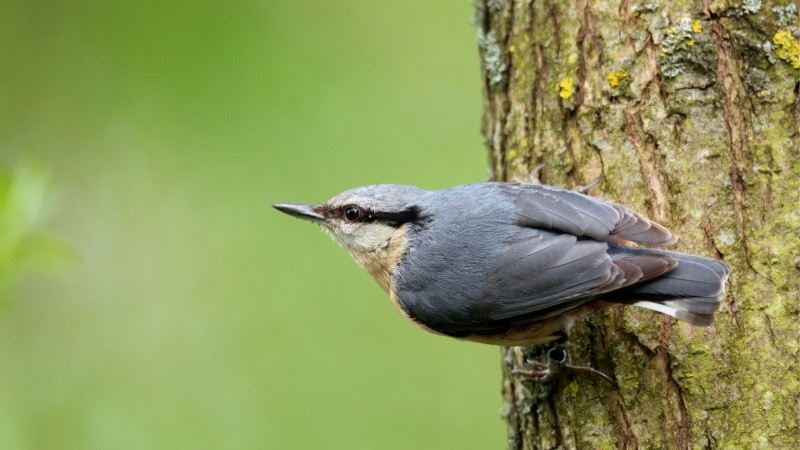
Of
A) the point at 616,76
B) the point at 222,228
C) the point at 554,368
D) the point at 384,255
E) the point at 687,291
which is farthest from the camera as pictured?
the point at 222,228

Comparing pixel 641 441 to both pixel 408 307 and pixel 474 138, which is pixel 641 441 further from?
pixel 474 138

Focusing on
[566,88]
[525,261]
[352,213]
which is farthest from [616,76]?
[352,213]

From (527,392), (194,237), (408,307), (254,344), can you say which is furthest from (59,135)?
(527,392)

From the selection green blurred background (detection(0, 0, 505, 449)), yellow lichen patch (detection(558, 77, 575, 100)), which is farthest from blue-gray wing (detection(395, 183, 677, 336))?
green blurred background (detection(0, 0, 505, 449))

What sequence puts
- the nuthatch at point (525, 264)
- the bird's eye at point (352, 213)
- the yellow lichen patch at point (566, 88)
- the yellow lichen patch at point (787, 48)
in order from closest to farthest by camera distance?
the nuthatch at point (525, 264), the yellow lichen patch at point (787, 48), the yellow lichen patch at point (566, 88), the bird's eye at point (352, 213)

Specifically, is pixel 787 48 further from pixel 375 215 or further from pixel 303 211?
pixel 303 211

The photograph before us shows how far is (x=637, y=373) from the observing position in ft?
9.57

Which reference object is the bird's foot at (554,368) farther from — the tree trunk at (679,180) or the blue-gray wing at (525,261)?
the blue-gray wing at (525,261)

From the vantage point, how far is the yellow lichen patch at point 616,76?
3.23 metres

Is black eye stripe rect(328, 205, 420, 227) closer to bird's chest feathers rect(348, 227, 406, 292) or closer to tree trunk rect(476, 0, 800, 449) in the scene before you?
bird's chest feathers rect(348, 227, 406, 292)

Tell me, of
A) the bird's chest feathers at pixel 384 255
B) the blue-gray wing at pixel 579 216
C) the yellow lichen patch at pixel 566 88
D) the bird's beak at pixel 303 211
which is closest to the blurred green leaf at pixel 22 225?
the bird's beak at pixel 303 211

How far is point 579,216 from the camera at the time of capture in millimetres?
3074

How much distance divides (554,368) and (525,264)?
1.29ft

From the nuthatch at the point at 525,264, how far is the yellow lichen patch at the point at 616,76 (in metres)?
0.46
